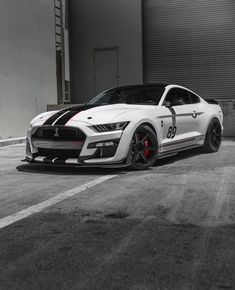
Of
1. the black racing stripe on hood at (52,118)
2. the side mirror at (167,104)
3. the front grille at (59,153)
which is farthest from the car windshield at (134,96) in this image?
the front grille at (59,153)

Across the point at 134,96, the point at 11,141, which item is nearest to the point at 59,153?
the point at 134,96

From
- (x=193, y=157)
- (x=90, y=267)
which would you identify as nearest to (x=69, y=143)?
(x=193, y=157)

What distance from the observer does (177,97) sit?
27.3 feet

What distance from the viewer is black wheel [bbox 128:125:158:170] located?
6773mm

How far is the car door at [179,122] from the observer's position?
299 inches

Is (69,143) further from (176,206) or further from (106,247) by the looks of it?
(106,247)

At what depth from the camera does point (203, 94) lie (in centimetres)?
2041

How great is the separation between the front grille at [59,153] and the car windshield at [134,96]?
1592 mm

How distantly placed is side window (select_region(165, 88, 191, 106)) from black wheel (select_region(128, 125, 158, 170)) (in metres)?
1.06

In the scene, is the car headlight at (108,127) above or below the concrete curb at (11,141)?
above

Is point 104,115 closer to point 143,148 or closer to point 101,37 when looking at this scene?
point 143,148

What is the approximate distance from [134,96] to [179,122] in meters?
0.86

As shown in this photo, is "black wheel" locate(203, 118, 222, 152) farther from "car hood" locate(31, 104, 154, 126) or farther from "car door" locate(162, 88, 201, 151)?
"car hood" locate(31, 104, 154, 126)

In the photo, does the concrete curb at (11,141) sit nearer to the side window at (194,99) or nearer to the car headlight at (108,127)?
the side window at (194,99)
